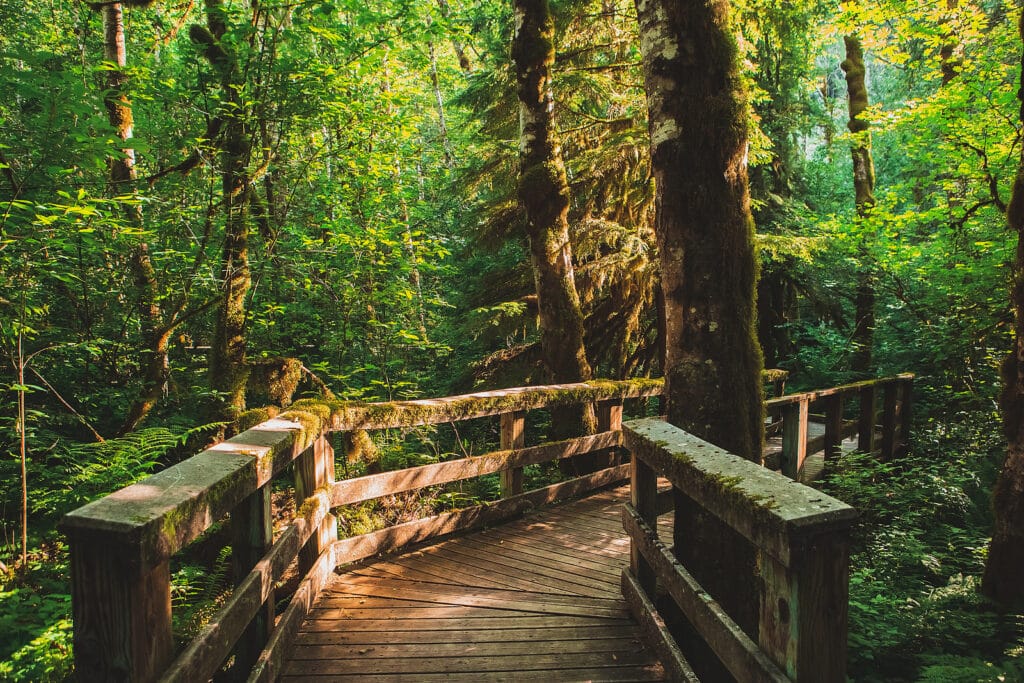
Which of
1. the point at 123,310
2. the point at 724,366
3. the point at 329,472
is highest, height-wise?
the point at 123,310

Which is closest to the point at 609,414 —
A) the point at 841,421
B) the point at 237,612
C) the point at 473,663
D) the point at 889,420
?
the point at 841,421

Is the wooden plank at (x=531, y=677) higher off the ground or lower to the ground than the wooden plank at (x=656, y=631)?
lower

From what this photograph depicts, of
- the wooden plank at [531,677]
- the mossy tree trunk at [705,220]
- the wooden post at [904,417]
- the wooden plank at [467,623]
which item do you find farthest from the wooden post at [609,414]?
the wooden post at [904,417]

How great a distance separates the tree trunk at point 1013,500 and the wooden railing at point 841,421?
2025mm

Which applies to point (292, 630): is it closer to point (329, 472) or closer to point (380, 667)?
point (380, 667)

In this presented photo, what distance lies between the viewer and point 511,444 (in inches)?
203

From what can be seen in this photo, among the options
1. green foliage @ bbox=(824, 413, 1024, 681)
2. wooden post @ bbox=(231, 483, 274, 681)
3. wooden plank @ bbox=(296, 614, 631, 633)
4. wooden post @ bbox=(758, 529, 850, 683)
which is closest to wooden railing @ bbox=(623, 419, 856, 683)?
wooden post @ bbox=(758, 529, 850, 683)

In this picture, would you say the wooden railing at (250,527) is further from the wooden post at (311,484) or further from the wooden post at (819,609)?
the wooden post at (819,609)

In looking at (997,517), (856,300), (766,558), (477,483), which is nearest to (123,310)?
(477,483)

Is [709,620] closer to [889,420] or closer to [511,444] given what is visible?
[511,444]

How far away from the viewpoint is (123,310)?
7.42 metres

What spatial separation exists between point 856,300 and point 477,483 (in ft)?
36.2

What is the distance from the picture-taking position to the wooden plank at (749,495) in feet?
5.50

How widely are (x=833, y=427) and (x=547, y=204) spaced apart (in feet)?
15.6
